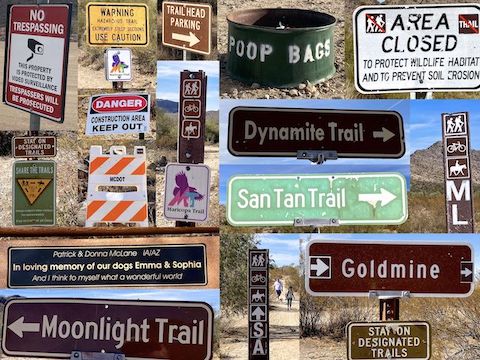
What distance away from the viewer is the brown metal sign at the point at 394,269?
8.10m

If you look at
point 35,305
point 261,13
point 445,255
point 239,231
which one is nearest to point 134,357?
point 35,305

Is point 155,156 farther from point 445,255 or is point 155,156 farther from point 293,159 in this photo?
point 445,255

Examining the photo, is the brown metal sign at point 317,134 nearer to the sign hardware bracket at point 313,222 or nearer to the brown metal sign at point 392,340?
the sign hardware bracket at point 313,222

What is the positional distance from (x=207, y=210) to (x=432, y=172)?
7.49 ft

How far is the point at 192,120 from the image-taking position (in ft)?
32.3

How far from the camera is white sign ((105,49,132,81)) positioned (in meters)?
9.91

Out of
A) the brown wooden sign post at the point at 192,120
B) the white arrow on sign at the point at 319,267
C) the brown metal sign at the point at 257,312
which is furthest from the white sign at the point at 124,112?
the white arrow on sign at the point at 319,267

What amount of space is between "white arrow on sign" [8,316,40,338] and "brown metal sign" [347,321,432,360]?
258 cm

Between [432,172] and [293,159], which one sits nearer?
[293,159]

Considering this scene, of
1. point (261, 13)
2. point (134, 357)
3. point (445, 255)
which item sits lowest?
point (134, 357)

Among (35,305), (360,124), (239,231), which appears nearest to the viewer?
(35,305)

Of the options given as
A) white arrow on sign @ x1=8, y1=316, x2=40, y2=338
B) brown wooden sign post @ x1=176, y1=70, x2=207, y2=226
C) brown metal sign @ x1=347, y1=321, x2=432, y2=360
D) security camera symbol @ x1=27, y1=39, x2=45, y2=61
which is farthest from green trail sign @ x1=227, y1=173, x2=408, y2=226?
white arrow on sign @ x1=8, y1=316, x2=40, y2=338

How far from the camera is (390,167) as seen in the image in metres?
9.63

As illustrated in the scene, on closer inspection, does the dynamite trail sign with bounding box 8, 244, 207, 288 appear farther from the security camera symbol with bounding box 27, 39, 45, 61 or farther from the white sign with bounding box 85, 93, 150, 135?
the security camera symbol with bounding box 27, 39, 45, 61
